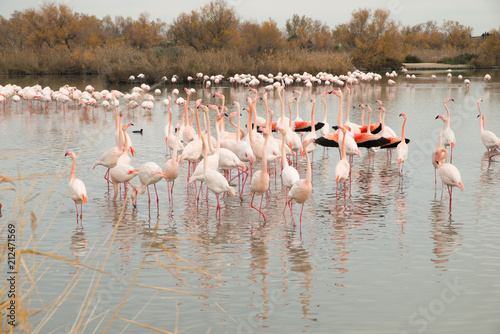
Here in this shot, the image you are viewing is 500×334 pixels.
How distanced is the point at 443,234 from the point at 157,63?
1127 inches

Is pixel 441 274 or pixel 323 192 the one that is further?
pixel 323 192

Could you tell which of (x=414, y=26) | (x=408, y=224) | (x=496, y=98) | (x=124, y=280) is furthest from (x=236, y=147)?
(x=414, y=26)

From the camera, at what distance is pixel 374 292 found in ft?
16.8

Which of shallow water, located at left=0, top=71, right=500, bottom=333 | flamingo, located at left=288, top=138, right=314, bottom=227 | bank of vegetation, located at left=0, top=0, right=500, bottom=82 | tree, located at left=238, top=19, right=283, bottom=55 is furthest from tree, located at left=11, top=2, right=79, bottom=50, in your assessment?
flamingo, located at left=288, top=138, right=314, bottom=227

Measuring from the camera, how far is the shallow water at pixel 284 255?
4645 mm

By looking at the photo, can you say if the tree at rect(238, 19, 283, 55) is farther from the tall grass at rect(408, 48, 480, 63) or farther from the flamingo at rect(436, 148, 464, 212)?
the flamingo at rect(436, 148, 464, 212)

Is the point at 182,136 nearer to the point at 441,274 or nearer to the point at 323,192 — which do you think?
the point at 323,192

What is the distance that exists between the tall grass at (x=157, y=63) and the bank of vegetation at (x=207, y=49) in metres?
0.06

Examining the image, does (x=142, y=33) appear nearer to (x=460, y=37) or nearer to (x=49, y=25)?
(x=49, y=25)

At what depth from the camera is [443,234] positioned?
671cm

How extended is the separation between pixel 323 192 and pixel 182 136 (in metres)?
3.54

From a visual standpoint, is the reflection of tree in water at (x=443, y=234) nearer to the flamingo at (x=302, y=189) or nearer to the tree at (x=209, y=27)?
the flamingo at (x=302, y=189)

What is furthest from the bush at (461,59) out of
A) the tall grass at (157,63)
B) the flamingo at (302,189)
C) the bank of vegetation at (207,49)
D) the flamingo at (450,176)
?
the flamingo at (302,189)

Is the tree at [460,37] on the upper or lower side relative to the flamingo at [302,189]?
upper
